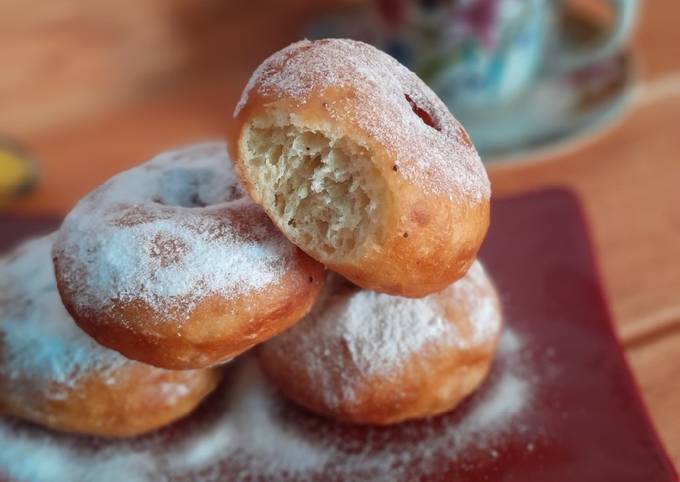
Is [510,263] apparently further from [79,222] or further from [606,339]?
[79,222]

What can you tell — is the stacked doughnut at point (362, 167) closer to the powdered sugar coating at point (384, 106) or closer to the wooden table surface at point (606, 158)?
the powdered sugar coating at point (384, 106)

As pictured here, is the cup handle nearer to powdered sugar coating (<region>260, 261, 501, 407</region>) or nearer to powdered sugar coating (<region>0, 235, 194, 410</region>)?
powdered sugar coating (<region>260, 261, 501, 407</region>)

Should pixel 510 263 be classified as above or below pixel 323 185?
below

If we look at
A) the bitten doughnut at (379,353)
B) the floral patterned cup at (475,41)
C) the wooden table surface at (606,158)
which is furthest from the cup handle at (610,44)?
the bitten doughnut at (379,353)

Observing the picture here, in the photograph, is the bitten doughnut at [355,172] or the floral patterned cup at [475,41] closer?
the bitten doughnut at [355,172]

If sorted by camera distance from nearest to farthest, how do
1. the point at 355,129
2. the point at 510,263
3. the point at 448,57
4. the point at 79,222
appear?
the point at 355,129 < the point at 79,222 < the point at 510,263 < the point at 448,57

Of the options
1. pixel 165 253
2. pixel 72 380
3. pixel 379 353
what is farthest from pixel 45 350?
pixel 379 353

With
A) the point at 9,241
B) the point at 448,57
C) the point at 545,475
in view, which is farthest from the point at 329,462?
the point at 448,57
